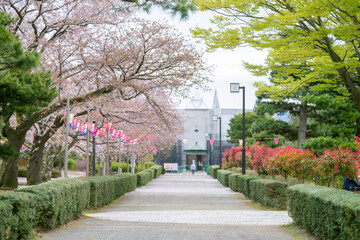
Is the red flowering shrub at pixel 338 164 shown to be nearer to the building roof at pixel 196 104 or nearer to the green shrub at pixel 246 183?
the green shrub at pixel 246 183

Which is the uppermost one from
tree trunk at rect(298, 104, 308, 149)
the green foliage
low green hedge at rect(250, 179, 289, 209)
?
tree trunk at rect(298, 104, 308, 149)

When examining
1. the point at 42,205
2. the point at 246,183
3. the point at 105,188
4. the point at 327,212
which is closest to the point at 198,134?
the point at 246,183

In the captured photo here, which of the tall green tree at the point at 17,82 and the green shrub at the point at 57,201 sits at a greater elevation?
the tall green tree at the point at 17,82

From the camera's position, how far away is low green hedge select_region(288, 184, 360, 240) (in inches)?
236

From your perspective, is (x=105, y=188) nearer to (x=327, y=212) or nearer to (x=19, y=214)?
(x=19, y=214)

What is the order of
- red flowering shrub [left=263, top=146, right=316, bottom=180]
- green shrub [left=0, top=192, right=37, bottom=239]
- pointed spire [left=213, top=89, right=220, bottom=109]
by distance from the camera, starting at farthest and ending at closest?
1. pointed spire [left=213, top=89, right=220, bottom=109]
2. red flowering shrub [left=263, top=146, right=316, bottom=180]
3. green shrub [left=0, top=192, right=37, bottom=239]

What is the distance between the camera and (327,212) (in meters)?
7.12

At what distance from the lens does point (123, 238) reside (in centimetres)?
756

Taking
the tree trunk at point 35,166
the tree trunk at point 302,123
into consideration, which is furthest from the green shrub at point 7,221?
the tree trunk at point 302,123

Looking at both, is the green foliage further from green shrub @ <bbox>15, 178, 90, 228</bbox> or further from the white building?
the white building

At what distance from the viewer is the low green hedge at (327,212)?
19.6 feet

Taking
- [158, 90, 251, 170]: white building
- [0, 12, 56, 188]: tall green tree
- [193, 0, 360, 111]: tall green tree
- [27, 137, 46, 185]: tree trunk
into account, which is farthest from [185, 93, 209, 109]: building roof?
[0, 12, 56, 188]: tall green tree

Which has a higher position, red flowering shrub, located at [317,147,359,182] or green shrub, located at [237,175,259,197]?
red flowering shrub, located at [317,147,359,182]

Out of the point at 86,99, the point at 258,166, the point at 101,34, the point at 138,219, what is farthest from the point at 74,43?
the point at 258,166
